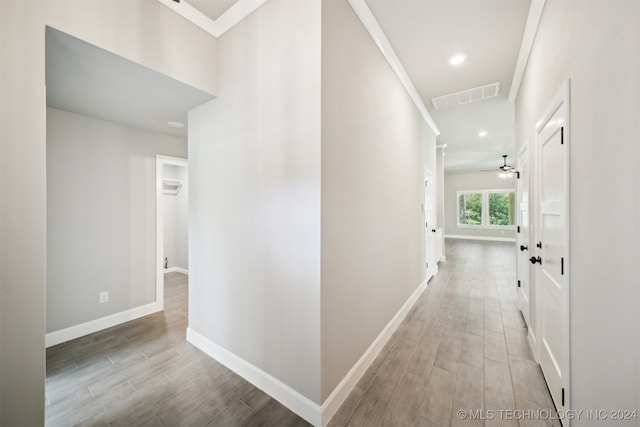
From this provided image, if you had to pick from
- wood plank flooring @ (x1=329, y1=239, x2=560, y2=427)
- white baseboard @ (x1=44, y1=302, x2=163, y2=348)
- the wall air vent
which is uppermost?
the wall air vent

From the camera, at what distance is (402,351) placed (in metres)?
2.36

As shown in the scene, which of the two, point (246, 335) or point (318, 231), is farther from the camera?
point (246, 335)

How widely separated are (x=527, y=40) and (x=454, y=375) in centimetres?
323

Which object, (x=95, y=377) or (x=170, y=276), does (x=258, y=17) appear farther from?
(x=170, y=276)

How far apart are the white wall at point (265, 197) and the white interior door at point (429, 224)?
336 centimetres

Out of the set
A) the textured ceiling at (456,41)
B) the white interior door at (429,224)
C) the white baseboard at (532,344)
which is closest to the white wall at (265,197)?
the textured ceiling at (456,41)

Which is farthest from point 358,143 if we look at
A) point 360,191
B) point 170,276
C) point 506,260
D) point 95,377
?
point 506,260

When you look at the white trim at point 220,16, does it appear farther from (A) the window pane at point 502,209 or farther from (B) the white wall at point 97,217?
(A) the window pane at point 502,209

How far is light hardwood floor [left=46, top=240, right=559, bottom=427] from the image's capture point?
5.35ft

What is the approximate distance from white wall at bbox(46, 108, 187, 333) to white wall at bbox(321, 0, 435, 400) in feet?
9.52

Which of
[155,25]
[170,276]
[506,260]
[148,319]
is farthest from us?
[506,260]

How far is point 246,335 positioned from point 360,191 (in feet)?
5.09

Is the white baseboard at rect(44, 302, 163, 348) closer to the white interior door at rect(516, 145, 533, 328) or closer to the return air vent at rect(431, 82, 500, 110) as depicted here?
the white interior door at rect(516, 145, 533, 328)

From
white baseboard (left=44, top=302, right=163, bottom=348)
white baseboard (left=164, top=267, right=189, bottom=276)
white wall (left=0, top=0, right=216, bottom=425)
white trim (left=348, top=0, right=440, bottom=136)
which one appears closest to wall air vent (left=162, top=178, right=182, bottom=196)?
white baseboard (left=164, top=267, right=189, bottom=276)
